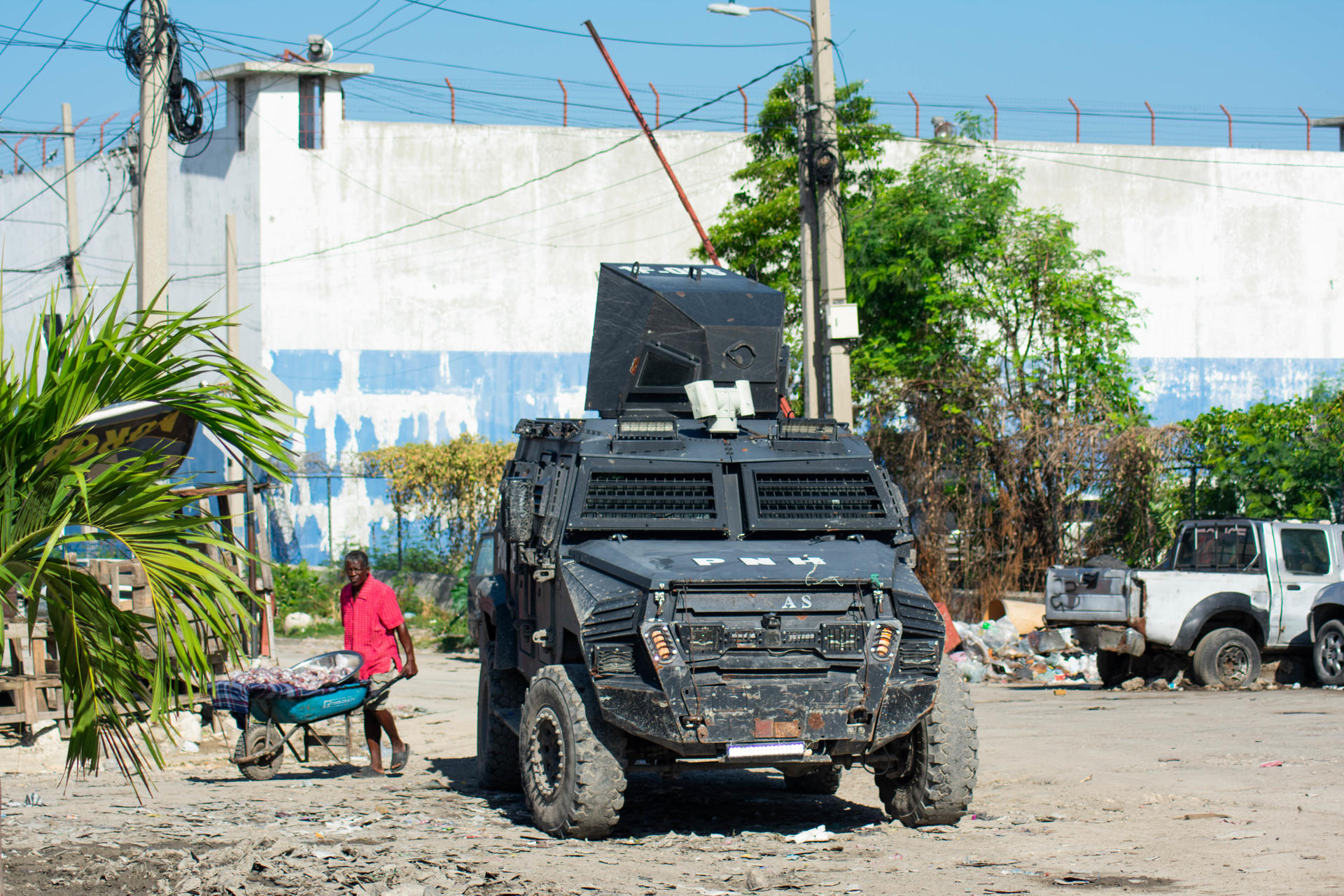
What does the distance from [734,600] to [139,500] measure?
11.5 ft

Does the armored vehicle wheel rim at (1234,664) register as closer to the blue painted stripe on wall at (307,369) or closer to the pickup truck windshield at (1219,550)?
the pickup truck windshield at (1219,550)

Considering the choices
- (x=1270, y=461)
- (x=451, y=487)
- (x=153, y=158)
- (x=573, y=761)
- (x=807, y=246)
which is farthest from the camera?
(x=451, y=487)

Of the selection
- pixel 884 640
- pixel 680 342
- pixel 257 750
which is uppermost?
pixel 680 342

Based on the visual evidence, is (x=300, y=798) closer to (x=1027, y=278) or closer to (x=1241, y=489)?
(x=1241, y=489)

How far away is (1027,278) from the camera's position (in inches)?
900

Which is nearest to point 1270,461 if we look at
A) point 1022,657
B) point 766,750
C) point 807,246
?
point 1022,657

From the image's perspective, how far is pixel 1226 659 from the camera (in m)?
15.7

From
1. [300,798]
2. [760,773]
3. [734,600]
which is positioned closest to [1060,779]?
[760,773]

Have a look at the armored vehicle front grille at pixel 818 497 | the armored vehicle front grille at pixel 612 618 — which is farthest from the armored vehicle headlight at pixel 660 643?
the armored vehicle front grille at pixel 818 497

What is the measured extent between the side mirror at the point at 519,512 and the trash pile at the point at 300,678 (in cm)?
206

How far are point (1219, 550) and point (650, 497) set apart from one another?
30.6 ft

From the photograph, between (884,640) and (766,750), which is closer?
(766,750)

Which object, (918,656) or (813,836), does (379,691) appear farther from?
(918,656)

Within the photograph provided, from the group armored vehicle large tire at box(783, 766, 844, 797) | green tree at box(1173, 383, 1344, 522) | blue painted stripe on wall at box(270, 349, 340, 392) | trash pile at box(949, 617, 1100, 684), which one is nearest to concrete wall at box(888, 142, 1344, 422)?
green tree at box(1173, 383, 1344, 522)
